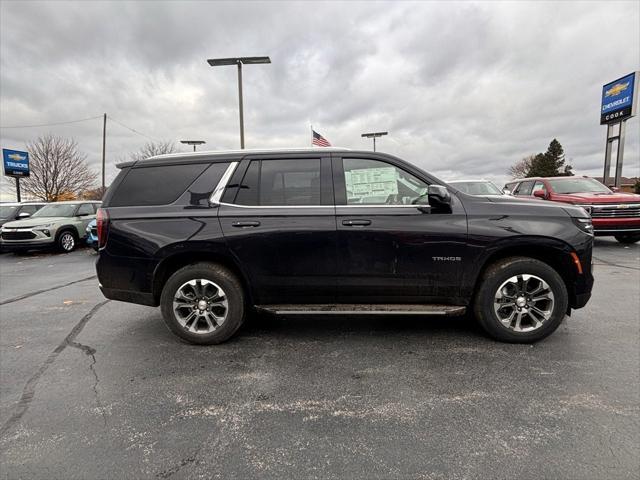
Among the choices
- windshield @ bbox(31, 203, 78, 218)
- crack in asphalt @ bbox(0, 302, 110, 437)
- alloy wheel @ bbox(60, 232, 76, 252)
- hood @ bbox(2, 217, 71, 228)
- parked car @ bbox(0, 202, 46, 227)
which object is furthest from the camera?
parked car @ bbox(0, 202, 46, 227)

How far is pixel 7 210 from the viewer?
1380cm

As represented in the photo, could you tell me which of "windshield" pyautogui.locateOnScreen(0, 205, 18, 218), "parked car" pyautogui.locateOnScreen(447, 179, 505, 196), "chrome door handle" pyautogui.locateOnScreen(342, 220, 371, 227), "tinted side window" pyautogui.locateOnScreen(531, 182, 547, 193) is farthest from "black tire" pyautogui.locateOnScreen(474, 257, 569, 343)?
"windshield" pyautogui.locateOnScreen(0, 205, 18, 218)

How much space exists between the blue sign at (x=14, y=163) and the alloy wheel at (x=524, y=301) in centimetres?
3606

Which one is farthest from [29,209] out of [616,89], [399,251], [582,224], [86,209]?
[616,89]

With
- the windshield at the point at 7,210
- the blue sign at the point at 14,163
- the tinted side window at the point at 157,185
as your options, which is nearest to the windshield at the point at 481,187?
the tinted side window at the point at 157,185

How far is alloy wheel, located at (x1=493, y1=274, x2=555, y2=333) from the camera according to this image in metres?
3.35

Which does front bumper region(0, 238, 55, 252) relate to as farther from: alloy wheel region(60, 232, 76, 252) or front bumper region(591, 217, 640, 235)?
front bumper region(591, 217, 640, 235)

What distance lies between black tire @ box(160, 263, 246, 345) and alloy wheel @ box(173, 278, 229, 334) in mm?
22

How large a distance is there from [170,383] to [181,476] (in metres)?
1.07

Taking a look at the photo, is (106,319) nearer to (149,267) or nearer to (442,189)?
(149,267)

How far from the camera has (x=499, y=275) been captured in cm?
335

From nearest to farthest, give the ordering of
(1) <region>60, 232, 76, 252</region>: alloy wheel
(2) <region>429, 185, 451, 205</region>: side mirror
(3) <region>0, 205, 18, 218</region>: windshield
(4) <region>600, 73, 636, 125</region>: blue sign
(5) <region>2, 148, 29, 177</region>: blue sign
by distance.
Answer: (2) <region>429, 185, 451, 205</region>: side mirror, (1) <region>60, 232, 76, 252</region>: alloy wheel, (3) <region>0, 205, 18, 218</region>: windshield, (4) <region>600, 73, 636, 125</region>: blue sign, (5) <region>2, 148, 29, 177</region>: blue sign

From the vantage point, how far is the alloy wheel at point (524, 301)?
11.0 ft

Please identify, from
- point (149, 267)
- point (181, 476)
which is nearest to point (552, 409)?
point (181, 476)
